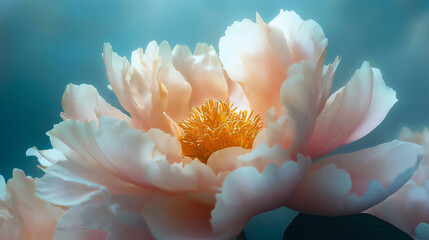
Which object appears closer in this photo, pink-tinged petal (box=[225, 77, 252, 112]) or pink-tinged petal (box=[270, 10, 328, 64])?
pink-tinged petal (box=[270, 10, 328, 64])

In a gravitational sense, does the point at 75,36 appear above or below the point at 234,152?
above

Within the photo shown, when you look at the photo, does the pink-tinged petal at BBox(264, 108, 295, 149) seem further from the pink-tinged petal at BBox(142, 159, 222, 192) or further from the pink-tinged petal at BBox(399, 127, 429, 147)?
the pink-tinged petal at BBox(399, 127, 429, 147)

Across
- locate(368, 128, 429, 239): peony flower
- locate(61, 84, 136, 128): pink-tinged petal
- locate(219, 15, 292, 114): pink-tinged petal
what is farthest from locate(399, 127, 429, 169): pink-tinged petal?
locate(61, 84, 136, 128): pink-tinged petal

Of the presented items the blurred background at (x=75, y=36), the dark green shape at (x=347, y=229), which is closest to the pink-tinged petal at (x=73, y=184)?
the dark green shape at (x=347, y=229)

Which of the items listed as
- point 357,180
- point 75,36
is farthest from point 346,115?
point 75,36

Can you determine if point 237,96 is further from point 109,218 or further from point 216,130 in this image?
point 109,218
